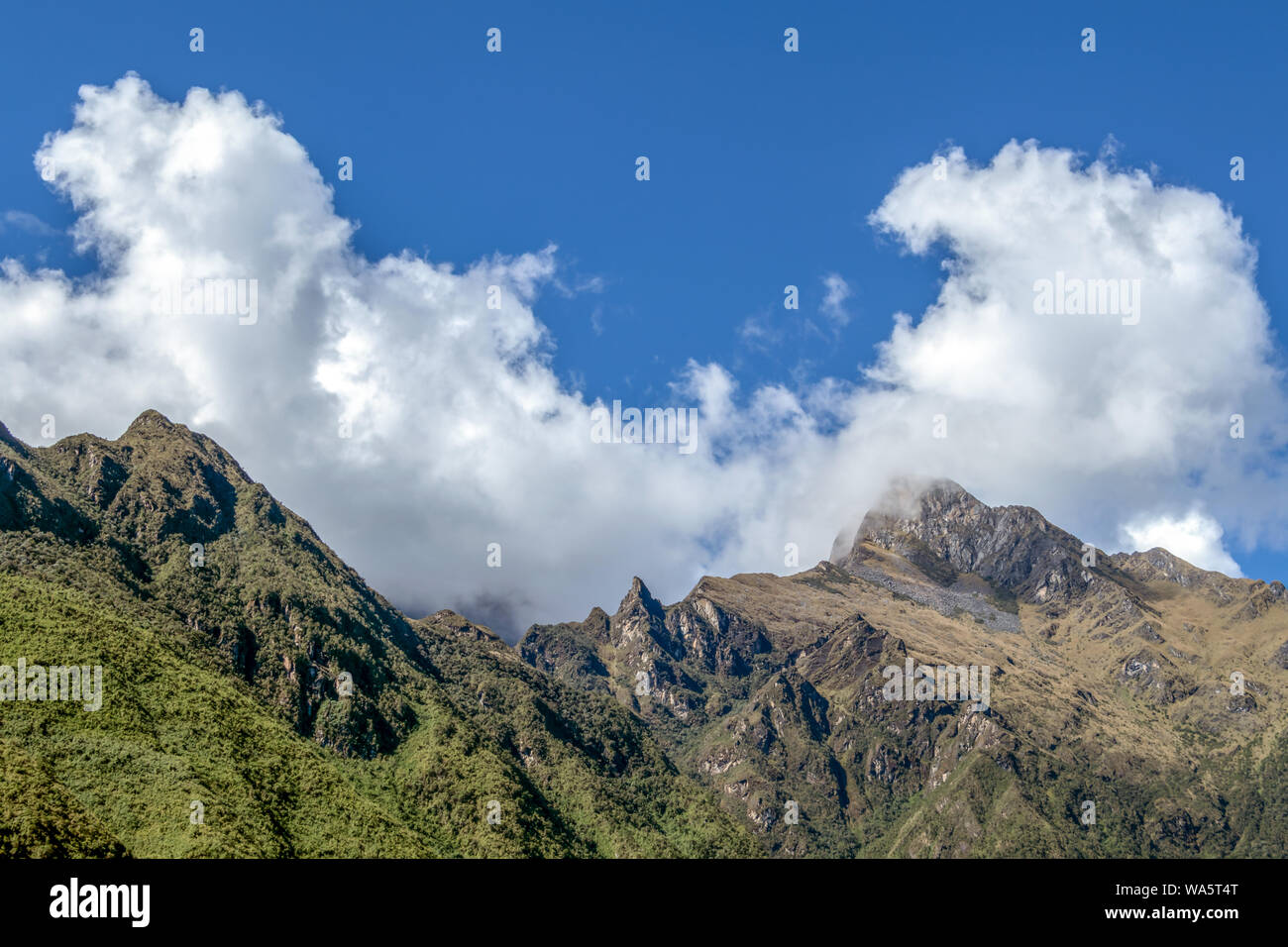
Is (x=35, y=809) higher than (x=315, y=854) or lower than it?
higher

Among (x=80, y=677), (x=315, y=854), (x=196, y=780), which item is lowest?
(x=315, y=854)

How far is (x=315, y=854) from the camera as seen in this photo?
643 ft
